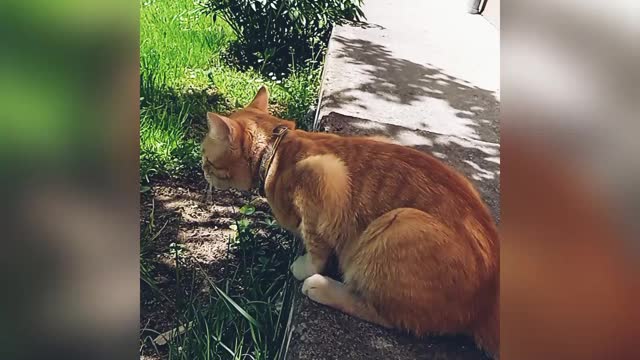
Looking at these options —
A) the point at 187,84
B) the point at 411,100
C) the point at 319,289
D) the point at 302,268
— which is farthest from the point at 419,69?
the point at 319,289

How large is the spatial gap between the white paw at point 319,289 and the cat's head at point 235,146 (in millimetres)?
445

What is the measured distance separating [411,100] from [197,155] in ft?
3.64

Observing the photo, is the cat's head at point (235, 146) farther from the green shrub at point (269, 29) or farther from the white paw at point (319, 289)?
the green shrub at point (269, 29)

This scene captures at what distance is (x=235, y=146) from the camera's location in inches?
88.1

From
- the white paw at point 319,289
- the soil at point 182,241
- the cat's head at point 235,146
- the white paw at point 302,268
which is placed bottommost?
the soil at point 182,241

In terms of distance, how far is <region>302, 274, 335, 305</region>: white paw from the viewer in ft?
6.30

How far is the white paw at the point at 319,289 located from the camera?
1920 mm
